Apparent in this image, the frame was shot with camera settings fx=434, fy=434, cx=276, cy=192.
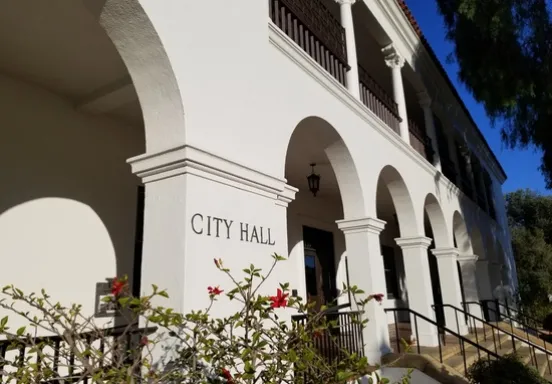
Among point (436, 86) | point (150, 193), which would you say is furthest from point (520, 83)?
point (150, 193)

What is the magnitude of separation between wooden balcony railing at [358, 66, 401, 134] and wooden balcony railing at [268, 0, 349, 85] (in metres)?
0.85

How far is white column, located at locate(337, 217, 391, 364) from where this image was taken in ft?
21.4

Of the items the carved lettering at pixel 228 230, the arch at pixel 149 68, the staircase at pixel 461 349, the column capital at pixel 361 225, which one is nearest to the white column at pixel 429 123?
the staircase at pixel 461 349

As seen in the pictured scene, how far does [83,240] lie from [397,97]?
7.00 meters

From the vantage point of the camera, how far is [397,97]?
9430mm

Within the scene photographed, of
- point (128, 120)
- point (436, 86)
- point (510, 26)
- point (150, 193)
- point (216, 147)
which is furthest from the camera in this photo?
point (436, 86)

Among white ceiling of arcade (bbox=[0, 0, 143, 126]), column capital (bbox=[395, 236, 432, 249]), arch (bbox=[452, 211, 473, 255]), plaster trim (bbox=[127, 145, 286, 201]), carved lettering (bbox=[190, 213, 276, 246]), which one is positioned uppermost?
white ceiling of arcade (bbox=[0, 0, 143, 126])

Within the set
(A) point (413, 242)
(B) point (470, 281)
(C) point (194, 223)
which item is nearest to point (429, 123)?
(A) point (413, 242)

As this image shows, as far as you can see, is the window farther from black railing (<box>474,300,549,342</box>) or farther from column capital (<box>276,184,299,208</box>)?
column capital (<box>276,184,299,208</box>)

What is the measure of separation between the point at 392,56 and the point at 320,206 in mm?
4173

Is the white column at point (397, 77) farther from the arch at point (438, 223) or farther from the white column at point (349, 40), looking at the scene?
the arch at point (438, 223)

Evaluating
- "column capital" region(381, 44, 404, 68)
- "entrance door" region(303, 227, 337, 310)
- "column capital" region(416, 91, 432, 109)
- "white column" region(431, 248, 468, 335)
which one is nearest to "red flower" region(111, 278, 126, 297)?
"column capital" region(381, 44, 404, 68)

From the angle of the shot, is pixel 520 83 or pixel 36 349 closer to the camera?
pixel 36 349

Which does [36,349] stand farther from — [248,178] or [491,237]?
[491,237]
